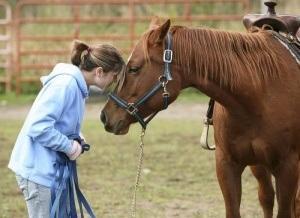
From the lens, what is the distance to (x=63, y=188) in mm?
4664

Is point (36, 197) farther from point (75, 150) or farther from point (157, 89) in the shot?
point (157, 89)

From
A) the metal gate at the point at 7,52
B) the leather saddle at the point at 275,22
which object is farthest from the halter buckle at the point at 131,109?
the metal gate at the point at 7,52

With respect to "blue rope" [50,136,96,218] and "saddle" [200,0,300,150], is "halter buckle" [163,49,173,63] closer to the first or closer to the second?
"blue rope" [50,136,96,218]

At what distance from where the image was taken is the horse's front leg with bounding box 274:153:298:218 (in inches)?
199

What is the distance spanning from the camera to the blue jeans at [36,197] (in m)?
4.49

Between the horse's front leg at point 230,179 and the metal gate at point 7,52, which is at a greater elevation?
the horse's front leg at point 230,179

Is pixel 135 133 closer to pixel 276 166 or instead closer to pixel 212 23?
pixel 212 23

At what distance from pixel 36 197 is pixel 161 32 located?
1.16 m

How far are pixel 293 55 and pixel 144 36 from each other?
1089mm

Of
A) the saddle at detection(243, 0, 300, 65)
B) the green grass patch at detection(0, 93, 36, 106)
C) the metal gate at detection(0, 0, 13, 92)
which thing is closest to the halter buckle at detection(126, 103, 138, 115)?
the saddle at detection(243, 0, 300, 65)

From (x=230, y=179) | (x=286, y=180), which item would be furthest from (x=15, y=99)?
(x=286, y=180)

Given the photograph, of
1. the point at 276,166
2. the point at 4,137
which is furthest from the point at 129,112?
the point at 4,137

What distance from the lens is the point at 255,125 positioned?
4988 mm

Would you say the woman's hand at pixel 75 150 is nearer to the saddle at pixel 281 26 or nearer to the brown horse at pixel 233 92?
the brown horse at pixel 233 92
